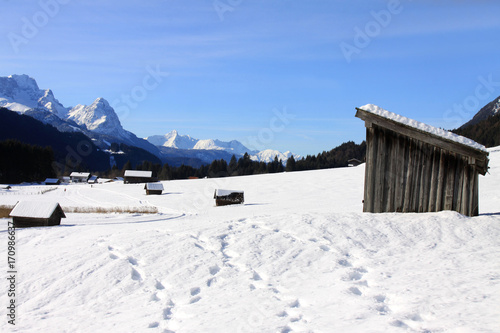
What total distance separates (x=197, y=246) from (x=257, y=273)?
2.39 m

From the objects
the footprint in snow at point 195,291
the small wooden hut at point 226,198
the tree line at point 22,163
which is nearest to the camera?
the footprint in snow at point 195,291

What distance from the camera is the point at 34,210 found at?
17734 mm

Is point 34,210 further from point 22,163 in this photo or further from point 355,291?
point 22,163

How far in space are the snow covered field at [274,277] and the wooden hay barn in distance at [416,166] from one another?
771 mm

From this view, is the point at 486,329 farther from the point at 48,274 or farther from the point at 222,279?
the point at 48,274

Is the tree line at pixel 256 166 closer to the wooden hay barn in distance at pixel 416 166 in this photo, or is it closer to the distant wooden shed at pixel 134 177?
the distant wooden shed at pixel 134 177

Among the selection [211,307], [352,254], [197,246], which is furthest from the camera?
[197,246]

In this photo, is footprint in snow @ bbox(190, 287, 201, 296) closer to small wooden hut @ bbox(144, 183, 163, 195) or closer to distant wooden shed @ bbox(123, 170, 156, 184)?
small wooden hut @ bbox(144, 183, 163, 195)

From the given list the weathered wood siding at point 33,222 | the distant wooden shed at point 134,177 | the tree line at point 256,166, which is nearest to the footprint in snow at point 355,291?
the weathered wood siding at point 33,222

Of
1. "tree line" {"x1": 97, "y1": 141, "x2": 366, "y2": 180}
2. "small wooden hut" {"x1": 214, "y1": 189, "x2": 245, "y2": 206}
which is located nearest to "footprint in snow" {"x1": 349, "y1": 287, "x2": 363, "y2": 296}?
"small wooden hut" {"x1": 214, "y1": 189, "x2": 245, "y2": 206}

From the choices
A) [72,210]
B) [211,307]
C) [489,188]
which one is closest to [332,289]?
[211,307]

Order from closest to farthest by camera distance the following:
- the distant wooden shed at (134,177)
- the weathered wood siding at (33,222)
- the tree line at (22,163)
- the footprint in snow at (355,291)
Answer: the footprint in snow at (355,291) < the weathered wood siding at (33,222) < the distant wooden shed at (134,177) < the tree line at (22,163)

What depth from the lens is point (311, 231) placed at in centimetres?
1102

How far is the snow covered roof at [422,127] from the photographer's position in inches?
475
